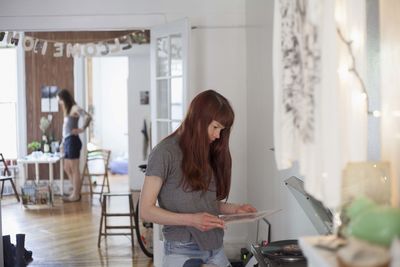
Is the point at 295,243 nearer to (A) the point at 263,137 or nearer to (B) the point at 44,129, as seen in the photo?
(A) the point at 263,137

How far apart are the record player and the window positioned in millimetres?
7171

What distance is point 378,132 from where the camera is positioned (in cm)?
212

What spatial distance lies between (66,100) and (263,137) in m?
4.49

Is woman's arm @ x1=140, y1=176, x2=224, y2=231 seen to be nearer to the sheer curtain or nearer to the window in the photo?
the sheer curtain

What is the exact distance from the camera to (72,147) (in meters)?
8.59

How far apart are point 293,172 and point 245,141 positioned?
1.96 m

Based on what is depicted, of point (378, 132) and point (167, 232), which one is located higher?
point (378, 132)

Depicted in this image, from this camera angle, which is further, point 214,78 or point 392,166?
point 214,78

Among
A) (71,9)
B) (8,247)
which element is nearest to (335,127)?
(8,247)

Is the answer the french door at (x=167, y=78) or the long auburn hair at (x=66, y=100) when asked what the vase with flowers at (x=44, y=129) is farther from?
the french door at (x=167, y=78)

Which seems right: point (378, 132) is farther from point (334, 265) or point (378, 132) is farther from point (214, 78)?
point (214, 78)

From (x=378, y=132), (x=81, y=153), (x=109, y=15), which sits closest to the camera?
(x=378, y=132)

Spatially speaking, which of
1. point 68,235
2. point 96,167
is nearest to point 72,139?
point 68,235

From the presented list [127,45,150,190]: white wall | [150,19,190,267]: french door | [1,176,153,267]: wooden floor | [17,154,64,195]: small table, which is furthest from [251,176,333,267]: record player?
[127,45,150,190]: white wall
